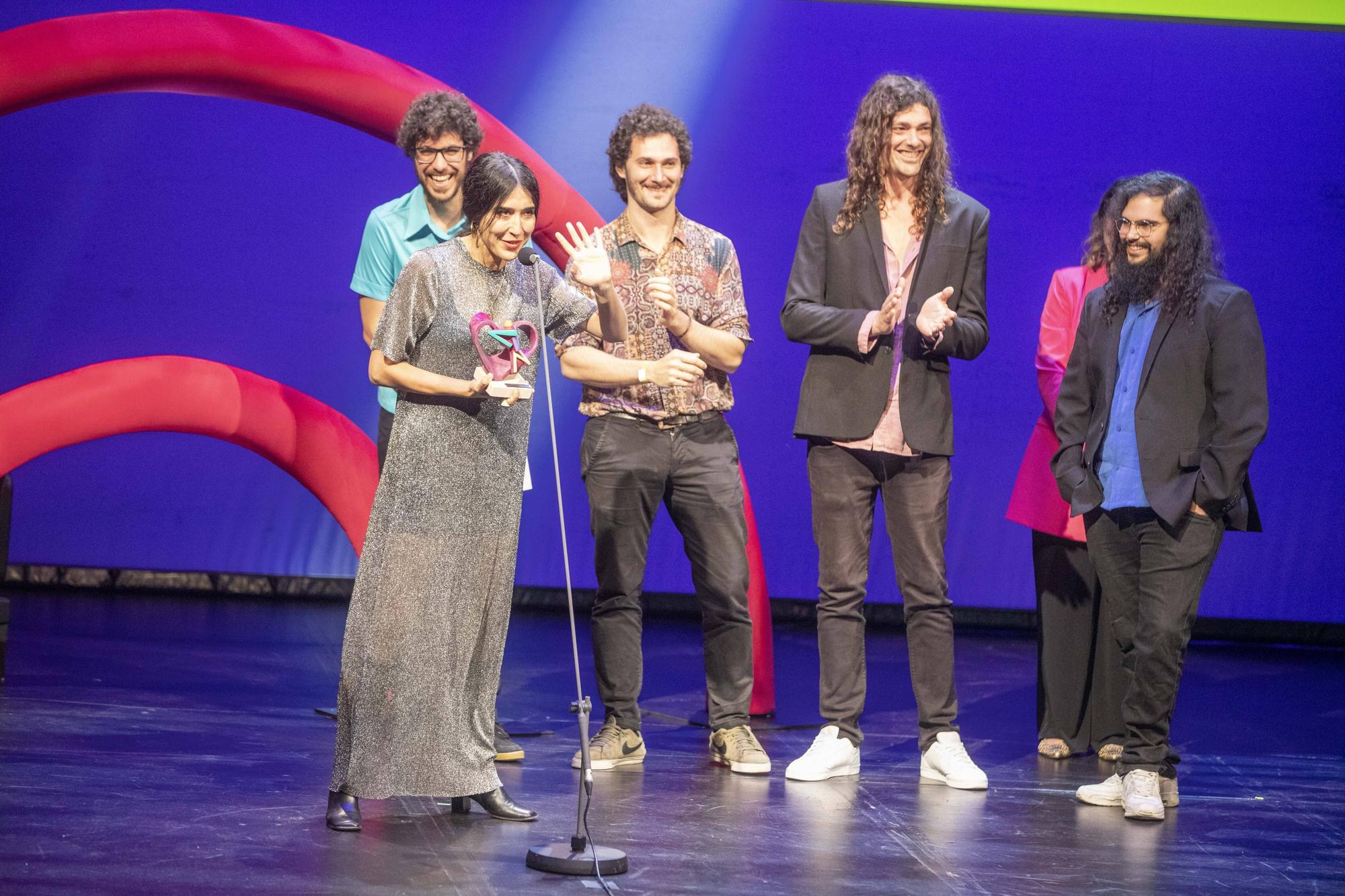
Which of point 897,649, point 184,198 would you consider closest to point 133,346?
point 184,198

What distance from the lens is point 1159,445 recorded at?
3615 millimetres

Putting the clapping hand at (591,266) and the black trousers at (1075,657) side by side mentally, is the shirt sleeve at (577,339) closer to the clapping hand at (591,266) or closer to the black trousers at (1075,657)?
the clapping hand at (591,266)

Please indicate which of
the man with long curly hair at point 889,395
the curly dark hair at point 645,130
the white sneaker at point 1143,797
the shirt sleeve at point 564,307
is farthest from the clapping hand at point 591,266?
the white sneaker at point 1143,797

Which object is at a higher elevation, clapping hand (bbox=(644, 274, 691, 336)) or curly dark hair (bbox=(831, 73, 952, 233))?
curly dark hair (bbox=(831, 73, 952, 233))

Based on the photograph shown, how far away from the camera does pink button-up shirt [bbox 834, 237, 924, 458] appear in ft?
12.4

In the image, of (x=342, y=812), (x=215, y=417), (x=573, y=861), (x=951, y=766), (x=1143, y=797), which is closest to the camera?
(x=573, y=861)

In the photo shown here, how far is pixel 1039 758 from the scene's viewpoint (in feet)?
14.1

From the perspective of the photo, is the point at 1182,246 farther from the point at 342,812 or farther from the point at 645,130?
the point at 342,812

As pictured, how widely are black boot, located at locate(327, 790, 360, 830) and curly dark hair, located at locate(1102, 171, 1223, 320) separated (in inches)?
91.2

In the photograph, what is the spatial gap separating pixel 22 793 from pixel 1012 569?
501 cm

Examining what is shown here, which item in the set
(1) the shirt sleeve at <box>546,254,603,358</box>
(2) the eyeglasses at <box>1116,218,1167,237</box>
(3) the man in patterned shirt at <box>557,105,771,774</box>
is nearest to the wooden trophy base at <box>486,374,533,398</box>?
(1) the shirt sleeve at <box>546,254,603,358</box>

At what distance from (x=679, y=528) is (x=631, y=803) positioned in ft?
2.70

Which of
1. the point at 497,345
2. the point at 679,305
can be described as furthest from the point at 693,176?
the point at 497,345

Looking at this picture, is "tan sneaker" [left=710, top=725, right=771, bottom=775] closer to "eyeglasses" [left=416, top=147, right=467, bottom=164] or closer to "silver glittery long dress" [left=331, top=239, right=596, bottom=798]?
"silver glittery long dress" [left=331, top=239, right=596, bottom=798]
